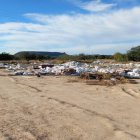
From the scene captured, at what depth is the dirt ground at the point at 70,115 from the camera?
7.88 metres

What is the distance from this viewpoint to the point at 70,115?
32.8 ft

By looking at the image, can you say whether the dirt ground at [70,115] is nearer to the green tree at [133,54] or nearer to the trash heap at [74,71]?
the trash heap at [74,71]

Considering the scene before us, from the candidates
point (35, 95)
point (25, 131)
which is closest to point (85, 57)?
point (35, 95)

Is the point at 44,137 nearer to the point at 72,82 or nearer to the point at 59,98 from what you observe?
the point at 59,98

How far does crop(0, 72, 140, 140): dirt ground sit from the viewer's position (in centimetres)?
788

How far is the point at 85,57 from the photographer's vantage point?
78250 mm

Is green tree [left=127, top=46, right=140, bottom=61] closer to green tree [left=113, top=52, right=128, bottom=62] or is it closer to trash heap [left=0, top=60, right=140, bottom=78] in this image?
green tree [left=113, top=52, right=128, bottom=62]

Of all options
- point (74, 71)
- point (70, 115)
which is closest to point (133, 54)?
point (74, 71)

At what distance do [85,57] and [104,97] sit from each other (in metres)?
64.5

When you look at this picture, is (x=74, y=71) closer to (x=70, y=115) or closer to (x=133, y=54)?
(x=70, y=115)

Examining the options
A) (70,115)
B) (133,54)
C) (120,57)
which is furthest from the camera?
(133,54)

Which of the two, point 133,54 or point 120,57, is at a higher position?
point 133,54

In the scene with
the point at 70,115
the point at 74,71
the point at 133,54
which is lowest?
Result: the point at 70,115

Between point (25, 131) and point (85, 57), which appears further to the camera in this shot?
point (85, 57)
